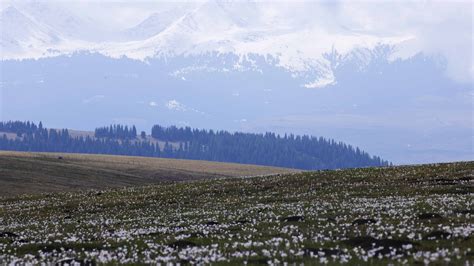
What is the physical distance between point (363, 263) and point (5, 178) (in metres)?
86.4

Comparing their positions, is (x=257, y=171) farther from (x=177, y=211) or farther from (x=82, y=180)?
(x=177, y=211)

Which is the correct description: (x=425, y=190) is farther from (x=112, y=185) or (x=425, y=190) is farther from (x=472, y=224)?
(x=112, y=185)

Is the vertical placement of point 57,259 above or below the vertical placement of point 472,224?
below

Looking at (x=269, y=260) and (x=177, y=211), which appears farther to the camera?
(x=177, y=211)

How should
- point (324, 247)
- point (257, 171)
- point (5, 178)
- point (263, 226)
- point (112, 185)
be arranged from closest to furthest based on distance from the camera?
point (324, 247) → point (263, 226) → point (5, 178) → point (112, 185) → point (257, 171)

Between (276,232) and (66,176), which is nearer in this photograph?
(276,232)

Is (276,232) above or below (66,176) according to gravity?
above

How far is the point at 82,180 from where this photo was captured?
4331 inches

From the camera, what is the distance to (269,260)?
17.1 metres

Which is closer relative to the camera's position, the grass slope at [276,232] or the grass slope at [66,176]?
the grass slope at [276,232]

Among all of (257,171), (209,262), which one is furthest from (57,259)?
(257,171)

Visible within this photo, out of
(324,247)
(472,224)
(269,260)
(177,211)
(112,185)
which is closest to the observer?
(269,260)

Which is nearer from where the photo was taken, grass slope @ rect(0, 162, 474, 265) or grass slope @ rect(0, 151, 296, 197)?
grass slope @ rect(0, 162, 474, 265)

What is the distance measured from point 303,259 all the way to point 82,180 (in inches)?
3801
